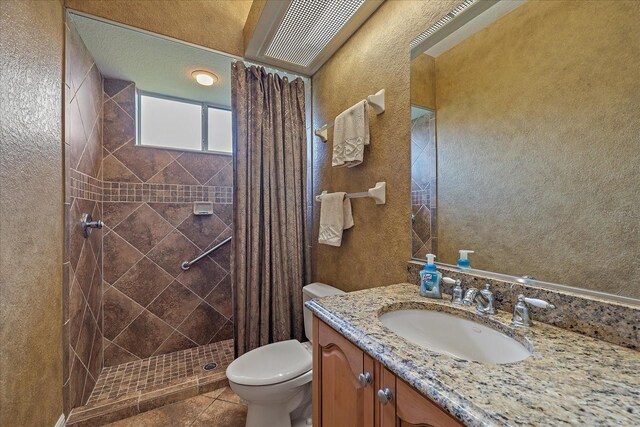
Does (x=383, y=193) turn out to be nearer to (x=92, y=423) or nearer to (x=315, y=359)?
(x=315, y=359)

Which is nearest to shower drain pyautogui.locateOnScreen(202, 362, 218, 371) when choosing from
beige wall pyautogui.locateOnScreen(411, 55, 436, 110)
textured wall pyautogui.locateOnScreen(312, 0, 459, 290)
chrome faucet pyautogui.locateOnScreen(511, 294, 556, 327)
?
textured wall pyautogui.locateOnScreen(312, 0, 459, 290)

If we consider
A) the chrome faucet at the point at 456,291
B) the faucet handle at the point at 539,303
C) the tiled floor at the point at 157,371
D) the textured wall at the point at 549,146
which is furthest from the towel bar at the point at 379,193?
the tiled floor at the point at 157,371

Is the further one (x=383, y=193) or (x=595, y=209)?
(x=383, y=193)

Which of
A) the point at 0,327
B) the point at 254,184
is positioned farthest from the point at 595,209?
the point at 0,327

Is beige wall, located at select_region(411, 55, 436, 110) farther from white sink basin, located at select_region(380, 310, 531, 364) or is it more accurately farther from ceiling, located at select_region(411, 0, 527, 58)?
white sink basin, located at select_region(380, 310, 531, 364)

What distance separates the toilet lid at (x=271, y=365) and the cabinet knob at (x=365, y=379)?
74cm

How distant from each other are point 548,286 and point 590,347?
199 millimetres

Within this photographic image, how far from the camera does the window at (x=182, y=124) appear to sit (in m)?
2.25

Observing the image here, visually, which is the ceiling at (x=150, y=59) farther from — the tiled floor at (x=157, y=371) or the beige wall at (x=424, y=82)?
the tiled floor at (x=157, y=371)

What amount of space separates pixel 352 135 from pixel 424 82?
440 mm

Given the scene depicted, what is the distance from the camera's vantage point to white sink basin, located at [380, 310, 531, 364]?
735mm

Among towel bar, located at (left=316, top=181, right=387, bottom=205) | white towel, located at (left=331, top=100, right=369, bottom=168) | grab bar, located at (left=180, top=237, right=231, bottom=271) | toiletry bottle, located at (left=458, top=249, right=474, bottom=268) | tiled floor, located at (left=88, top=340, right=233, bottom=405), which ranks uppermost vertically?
white towel, located at (left=331, top=100, right=369, bottom=168)

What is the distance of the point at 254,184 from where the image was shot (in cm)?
180

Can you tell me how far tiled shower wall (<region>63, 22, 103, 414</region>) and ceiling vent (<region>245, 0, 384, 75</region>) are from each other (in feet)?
3.49
